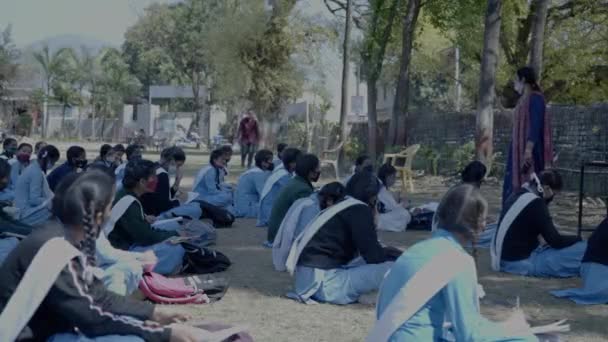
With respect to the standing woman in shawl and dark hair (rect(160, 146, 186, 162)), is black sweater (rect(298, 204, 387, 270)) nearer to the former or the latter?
the standing woman in shawl

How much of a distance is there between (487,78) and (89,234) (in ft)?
36.3

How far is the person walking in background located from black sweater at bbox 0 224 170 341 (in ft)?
60.3

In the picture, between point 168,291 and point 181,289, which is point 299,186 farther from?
point 168,291

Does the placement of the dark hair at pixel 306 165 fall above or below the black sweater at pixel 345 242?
above

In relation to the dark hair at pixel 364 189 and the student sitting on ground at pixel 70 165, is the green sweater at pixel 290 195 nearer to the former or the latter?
the dark hair at pixel 364 189

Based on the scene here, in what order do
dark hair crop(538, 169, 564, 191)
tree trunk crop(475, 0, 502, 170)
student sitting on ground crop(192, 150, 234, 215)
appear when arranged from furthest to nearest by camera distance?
tree trunk crop(475, 0, 502, 170) → student sitting on ground crop(192, 150, 234, 215) → dark hair crop(538, 169, 564, 191)

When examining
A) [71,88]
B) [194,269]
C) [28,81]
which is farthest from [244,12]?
[28,81]

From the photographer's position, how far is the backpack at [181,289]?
6547 mm

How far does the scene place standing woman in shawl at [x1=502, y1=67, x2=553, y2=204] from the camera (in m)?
9.23

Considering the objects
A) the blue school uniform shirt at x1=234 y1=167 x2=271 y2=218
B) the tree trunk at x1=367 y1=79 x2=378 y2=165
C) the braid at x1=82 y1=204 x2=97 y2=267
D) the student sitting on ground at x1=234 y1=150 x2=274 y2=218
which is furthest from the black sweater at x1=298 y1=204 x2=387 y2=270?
the tree trunk at x1=367 y1=79 x2=378 y2=165

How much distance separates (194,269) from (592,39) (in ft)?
64.2

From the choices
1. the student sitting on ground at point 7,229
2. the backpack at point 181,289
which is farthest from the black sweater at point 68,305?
the student sitting on ground at point 7,229

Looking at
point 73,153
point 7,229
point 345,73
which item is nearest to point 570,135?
point 345,73

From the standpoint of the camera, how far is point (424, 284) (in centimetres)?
359
